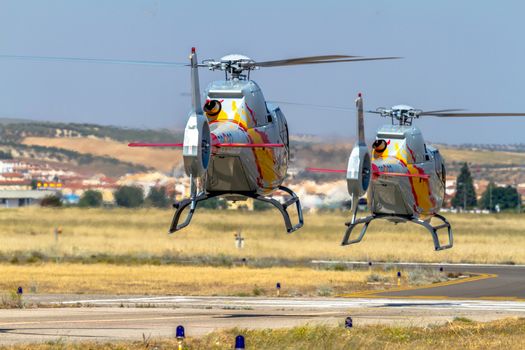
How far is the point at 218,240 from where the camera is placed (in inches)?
3750

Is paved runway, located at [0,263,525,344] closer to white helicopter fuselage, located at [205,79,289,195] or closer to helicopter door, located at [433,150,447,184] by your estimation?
white helicopter fuselage, located at [205,79,289,195]

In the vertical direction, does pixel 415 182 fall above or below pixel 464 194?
below

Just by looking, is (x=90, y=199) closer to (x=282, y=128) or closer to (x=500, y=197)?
(x=500, y=197)

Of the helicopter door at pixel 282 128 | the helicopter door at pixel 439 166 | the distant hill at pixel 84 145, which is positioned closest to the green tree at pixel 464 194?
the distant hill at pixel 84 145

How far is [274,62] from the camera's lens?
140 ft

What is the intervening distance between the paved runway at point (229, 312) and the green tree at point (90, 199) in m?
44.0

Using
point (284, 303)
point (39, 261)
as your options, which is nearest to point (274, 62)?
point (284, 303)

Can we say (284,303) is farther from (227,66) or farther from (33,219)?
(33,219)

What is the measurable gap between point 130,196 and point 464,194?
188ft

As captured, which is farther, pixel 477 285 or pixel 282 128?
pixel 477 285

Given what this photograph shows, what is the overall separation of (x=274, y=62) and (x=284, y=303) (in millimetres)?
11649

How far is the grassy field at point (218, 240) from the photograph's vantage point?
85938 millimetres

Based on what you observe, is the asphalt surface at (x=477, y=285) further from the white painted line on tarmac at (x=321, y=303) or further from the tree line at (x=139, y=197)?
the tree line at (x=139, y=197)

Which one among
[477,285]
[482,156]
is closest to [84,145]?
[477,285]
